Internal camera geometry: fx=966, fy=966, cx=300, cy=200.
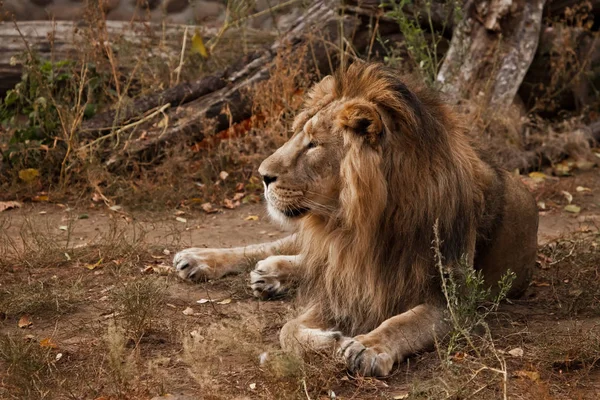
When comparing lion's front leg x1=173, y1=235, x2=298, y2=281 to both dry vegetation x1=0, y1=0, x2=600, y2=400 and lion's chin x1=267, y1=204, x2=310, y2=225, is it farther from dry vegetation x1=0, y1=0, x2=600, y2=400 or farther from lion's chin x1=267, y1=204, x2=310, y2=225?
lion's chin x1=267, y1=204, x2=310, y2=225

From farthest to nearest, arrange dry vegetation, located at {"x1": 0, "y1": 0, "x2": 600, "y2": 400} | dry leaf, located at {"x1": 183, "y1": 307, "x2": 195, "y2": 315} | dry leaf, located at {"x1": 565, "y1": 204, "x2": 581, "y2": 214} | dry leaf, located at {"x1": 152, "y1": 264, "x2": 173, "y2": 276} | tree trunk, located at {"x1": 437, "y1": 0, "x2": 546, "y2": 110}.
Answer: tree trunk, located at {"x1": 437, "y1": 0, "x2": 546, "y2": 110}, dry leaf, located at {"x1": 565, "y1": 204, "x2": 581, "y2": 214}, dry leaf, located at {"x1": 152, "y1": 264, "x2": 173, "y2": 276}, dry leaf, located at {"x1": 183, "y1": 307, "x2": 195, "y2": 315}, dry vegetation, located at {"x1": 0, "y1": 0, "x2": 600, "y2": 400}

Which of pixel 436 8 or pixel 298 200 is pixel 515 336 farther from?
pixel 436 8

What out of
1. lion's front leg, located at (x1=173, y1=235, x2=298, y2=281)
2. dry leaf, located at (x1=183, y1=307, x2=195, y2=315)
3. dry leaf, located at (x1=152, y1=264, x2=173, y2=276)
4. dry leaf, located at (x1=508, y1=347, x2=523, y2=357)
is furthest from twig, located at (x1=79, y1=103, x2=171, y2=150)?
dry leaf, located at (x1=508, y1=347, x2=523, y2=357)

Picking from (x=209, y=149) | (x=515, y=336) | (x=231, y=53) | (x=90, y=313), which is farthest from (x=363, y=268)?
(x=231, y=53)

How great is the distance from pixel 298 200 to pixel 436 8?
492 cm

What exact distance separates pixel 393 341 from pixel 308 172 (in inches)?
31.7

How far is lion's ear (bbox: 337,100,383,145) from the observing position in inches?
158

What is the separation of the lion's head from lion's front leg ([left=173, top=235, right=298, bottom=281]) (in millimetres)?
1214

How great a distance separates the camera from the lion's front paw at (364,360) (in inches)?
152

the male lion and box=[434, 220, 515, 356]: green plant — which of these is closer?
box=[434, 220, 515, 356]: green plant

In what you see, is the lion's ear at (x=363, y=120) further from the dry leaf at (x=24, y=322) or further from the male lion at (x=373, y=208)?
the dry leaf at (x=24, y=322)

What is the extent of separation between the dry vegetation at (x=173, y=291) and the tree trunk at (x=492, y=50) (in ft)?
0.99

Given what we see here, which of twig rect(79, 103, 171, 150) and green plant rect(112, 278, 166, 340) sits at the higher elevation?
green plant rect(112, 278, 166, 340)

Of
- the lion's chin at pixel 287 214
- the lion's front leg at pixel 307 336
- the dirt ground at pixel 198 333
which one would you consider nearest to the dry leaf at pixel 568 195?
the dirt ground at pixel 198 333
